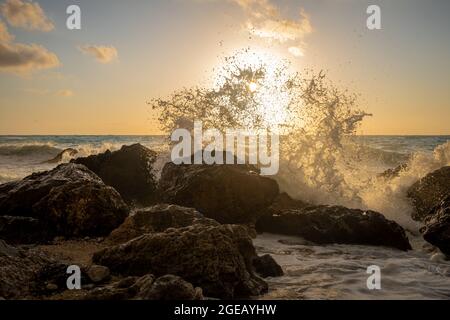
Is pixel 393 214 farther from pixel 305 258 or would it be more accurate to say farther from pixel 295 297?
pixel 295 297

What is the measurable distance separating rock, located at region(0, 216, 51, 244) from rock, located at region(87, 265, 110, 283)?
2.05m

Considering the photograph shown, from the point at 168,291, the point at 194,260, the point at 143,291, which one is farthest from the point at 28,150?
the point at 168,291

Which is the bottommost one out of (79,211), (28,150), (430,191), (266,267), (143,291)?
(266,267)

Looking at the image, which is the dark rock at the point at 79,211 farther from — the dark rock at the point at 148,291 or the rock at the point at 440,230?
the rock at the point at 440,230

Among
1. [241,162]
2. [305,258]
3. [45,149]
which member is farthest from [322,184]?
[45,149]

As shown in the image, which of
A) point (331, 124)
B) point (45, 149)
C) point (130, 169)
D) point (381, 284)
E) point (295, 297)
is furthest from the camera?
point (45, 149)

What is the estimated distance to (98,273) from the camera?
4402mm

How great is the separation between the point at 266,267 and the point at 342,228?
8.60 feet

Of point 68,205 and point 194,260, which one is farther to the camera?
point 68,205

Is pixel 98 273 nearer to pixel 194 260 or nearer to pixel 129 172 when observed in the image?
pixel 194 260

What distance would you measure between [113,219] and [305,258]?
2757mm

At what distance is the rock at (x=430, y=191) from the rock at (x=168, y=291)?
304 inches

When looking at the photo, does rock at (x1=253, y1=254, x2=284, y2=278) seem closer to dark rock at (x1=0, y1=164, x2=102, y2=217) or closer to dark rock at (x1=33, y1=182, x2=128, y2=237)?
dark rock at (x1=33, y1=182, x2=128, y2=237)
